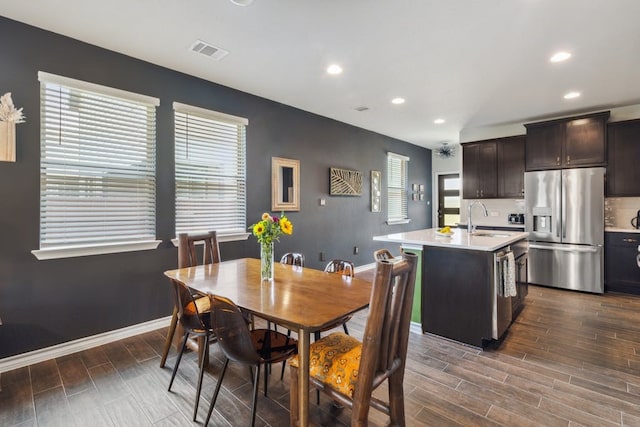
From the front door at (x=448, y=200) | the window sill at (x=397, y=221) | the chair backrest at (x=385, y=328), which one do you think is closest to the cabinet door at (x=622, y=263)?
the window sill at (x=397, y=221)

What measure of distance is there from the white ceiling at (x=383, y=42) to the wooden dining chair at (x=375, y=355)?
6.45 feet

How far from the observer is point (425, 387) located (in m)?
2.21

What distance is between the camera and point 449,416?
191cm

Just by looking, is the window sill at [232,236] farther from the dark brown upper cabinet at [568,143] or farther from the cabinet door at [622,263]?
the cabinet door at [622,263]

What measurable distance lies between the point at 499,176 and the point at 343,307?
506 centimetres

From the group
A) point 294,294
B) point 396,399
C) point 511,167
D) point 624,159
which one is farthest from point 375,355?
point 624,159

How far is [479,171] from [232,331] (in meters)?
5.51

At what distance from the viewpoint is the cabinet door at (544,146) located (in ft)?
15.8

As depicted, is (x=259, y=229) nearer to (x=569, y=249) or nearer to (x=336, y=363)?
(x=336, y=363)

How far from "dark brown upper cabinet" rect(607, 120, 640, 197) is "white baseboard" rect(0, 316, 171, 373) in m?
6.19

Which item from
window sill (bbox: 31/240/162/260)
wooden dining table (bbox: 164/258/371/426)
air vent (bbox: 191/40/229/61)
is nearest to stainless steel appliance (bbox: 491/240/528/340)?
wooden dining table (bbox: 164/258/371/426)

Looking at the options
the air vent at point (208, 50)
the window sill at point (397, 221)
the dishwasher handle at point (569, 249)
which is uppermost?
the air vent at point (208, 50)

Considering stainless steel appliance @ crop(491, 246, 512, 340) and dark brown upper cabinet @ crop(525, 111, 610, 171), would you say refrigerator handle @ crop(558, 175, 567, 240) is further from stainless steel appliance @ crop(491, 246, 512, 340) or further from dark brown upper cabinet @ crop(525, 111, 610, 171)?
stainless steel appliance @ crop(491, 246, 512, 340)

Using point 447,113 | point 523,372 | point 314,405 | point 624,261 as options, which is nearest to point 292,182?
point 447,113
